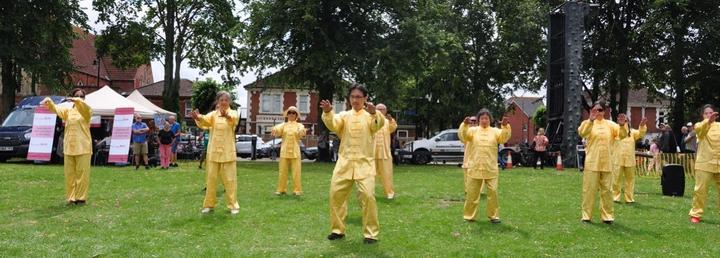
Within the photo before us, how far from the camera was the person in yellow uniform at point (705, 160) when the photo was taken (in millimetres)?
10242

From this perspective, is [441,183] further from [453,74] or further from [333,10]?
[453,74]

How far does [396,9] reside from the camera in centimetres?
2789

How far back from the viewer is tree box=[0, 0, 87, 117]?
97.0 ft

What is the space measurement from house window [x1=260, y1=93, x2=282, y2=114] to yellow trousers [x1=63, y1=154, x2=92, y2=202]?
2378 inches

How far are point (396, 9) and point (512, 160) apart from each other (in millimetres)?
8423

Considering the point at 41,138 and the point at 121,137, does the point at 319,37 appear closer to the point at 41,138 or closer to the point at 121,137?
the point at 121,137

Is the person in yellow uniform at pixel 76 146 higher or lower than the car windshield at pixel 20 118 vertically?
lower

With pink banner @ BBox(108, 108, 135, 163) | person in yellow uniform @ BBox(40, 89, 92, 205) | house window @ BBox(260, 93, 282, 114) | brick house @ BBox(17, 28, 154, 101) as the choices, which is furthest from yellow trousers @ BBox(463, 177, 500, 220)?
house window @ BBox(260, 93, 282, 114)

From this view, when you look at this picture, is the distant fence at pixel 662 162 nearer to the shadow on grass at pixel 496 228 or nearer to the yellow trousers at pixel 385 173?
the yellow trousers at pixel 385 173

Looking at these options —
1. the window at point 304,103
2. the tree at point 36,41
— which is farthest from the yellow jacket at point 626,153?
the window at point 304,103

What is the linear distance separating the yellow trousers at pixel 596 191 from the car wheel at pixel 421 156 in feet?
65.7

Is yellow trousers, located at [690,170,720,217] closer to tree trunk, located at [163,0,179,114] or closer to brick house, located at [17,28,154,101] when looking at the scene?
tree trunk, located at [163,0,179,114]

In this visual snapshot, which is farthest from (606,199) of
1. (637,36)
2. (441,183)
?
(637,36)

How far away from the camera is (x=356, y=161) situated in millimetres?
7809
